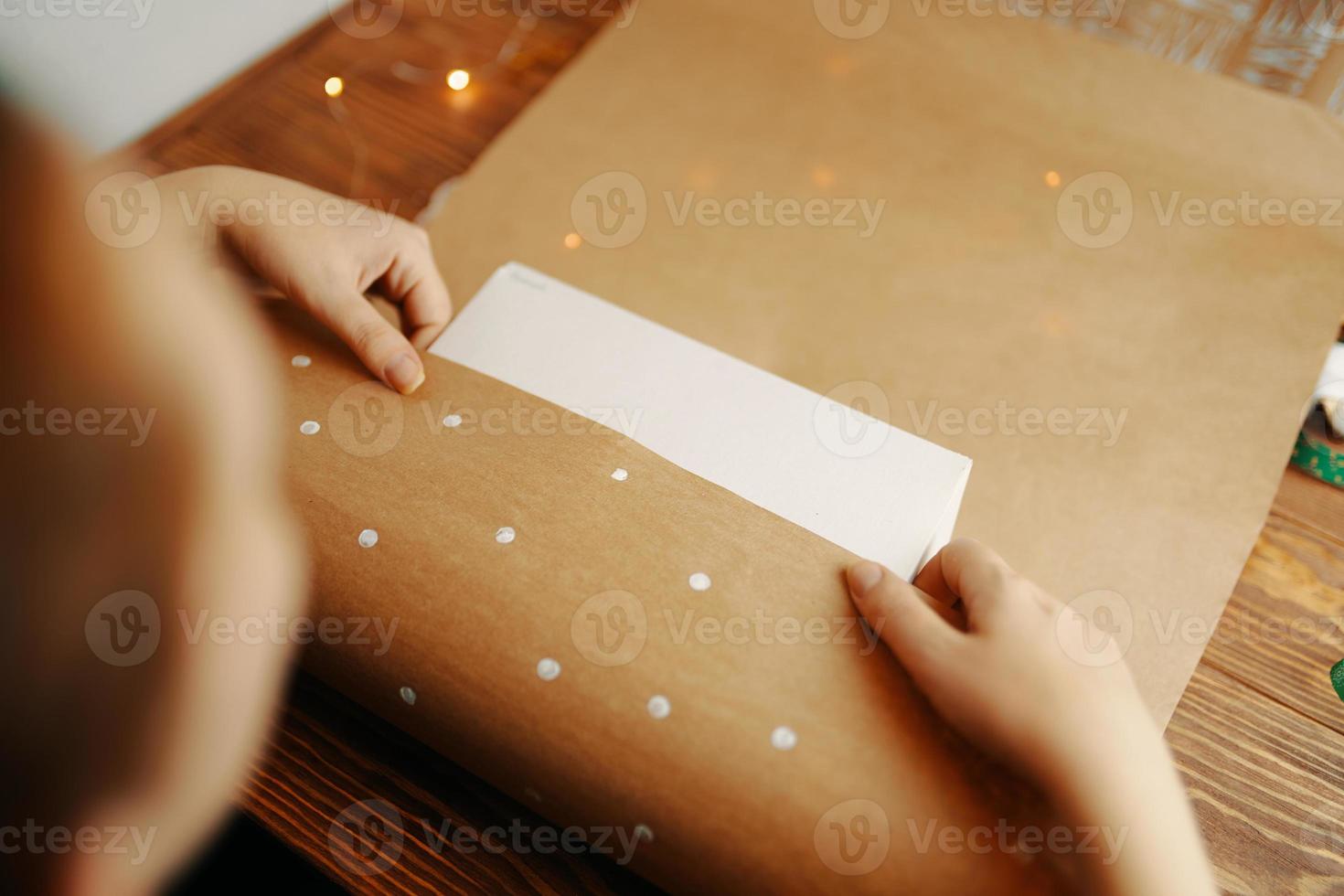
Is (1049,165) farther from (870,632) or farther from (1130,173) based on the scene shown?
(870,632)

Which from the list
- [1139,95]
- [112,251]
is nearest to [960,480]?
[112,251]

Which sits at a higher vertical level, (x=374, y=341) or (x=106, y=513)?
(x=106, y=513)

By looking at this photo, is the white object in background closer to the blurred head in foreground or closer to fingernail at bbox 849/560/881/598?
the blurred head in foreground

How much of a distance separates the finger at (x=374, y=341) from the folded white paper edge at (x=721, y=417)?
39 mm

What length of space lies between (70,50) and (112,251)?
2.36 feet

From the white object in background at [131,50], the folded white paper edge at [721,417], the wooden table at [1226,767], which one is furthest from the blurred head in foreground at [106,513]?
the white object in background at [131,50]

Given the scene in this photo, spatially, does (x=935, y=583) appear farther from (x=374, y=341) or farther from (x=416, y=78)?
(x=416, y=78)

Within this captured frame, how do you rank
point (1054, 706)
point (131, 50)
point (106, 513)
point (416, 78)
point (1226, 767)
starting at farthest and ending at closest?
point (416, 78), point (131, 50), point (1226, 767), point (1054, 706), point (106, 513)

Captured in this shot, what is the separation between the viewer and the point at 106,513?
0.23 meters

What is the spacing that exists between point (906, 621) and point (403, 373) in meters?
0.35

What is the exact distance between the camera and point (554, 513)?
490 mm

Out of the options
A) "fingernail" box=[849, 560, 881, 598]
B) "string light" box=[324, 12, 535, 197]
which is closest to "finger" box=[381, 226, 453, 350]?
"string light" box=[324, 12, 535, 197]

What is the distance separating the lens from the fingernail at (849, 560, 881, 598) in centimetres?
46

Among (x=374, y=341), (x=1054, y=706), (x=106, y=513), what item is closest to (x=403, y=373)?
(x=374, y=341)
